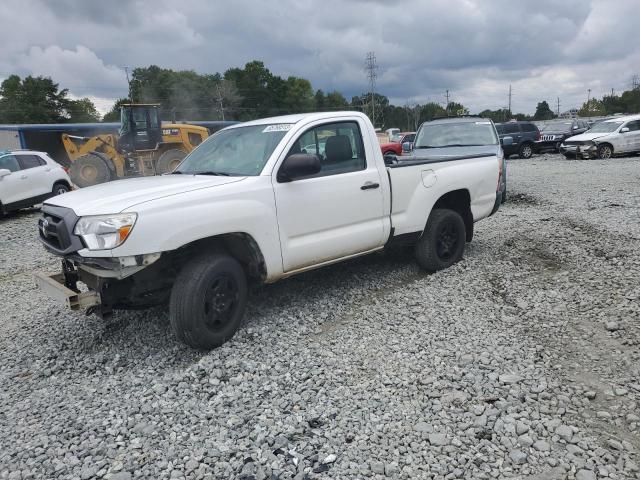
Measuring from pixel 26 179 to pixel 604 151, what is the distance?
20474mm

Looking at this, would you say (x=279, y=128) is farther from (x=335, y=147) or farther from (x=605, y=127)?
(x=605, y=127)

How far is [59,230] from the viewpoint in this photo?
3799 mm

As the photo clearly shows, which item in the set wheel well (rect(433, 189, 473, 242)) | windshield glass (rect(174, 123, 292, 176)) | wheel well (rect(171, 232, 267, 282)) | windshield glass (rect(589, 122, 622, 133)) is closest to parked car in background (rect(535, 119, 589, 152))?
windshield glass (rect(589, 122, 622, 133))

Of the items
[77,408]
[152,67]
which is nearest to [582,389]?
[77,408]

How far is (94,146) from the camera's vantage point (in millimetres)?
19141

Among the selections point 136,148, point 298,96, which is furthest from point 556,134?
point 298,96

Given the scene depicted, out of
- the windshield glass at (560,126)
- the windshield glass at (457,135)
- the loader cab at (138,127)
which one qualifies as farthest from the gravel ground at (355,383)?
the windshield glass at (560,126)

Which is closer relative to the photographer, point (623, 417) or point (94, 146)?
point (623, 417)

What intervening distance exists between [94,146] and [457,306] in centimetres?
1781

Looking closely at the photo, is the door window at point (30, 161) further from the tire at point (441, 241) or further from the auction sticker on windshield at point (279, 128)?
the tire at point (441, 241)

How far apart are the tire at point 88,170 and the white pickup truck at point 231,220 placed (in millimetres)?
13389

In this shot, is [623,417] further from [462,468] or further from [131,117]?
[131,117]

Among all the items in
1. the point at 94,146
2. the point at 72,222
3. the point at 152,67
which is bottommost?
the point at 72,222

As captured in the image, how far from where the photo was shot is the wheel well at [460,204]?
620cm
